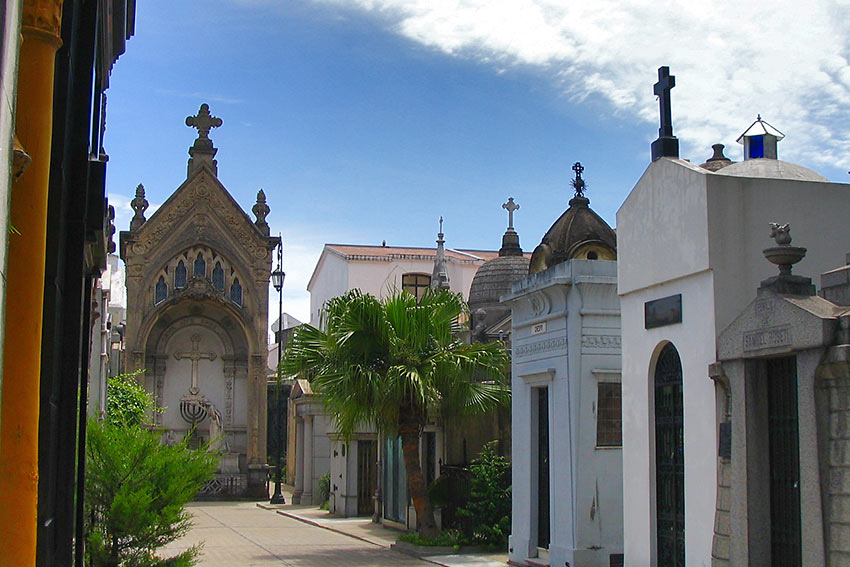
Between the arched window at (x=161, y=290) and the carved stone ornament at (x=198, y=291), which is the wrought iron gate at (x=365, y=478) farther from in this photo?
the arched window at (x=161, y=290)

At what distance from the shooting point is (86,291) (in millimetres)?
9430

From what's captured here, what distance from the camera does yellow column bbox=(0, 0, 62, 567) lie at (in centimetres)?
509

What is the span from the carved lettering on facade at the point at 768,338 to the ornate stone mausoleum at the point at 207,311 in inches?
1193

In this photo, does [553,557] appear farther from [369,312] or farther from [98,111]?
[98,111]

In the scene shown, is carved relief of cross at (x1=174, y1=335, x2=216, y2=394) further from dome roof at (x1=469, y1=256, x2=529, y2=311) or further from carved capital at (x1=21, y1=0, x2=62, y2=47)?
carved capital at (x1=21, y1=0, x2=62, y2=47)

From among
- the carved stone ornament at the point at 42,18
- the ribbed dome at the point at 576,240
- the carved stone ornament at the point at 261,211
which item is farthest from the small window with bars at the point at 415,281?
the carved stone ornament at the point at 42,18

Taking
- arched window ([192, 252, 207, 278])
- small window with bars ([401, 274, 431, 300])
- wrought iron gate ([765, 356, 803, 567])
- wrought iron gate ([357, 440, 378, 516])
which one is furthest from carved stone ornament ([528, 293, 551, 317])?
small window with bars ([401, 274, 431, 300])

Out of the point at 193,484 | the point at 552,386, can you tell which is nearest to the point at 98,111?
the point at 193,484

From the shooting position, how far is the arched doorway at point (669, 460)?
38.2 feet

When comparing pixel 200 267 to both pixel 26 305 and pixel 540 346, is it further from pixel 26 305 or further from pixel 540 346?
pixel 26 305

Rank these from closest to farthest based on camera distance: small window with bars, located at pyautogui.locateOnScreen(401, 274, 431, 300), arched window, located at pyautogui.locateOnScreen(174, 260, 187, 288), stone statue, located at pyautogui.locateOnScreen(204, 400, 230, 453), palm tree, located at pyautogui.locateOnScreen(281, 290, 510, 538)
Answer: palm tree, located at pyautogui.locateOnScreen(281, 290, 510, 538), stone statue, located at pyautogui.locateOnScreen(204, 400, 230, 453), arched window, located at pyautogui.locateOnScreen(174, 260, 187, 288), small window with bars, located at pyautogui.locateOnScreen(401, 274, 431, 300)

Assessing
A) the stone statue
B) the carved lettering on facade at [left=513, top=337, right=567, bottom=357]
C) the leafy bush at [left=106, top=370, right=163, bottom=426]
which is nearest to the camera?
the carved lettering on facade at [left=513, top=337, right=567, bottom=357]

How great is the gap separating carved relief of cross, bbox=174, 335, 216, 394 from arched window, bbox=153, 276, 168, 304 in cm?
211

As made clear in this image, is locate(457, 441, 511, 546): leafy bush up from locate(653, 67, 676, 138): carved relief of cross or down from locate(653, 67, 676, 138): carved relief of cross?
down
